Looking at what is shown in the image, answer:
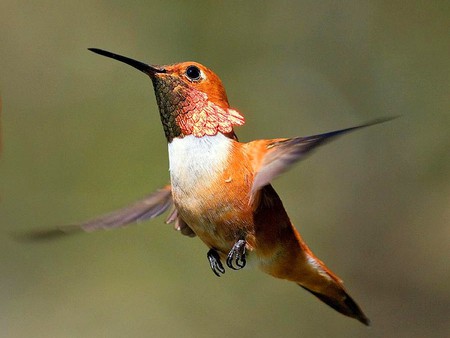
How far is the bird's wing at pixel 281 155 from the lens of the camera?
2.04m

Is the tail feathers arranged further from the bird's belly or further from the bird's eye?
the bird's eye

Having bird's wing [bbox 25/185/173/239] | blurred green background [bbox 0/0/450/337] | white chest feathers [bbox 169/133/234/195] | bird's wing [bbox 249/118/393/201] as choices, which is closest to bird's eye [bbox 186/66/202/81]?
white chest feathers [bbox 169/133/234/195]

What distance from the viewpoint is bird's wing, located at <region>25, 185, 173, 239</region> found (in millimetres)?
2554

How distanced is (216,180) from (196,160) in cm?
9

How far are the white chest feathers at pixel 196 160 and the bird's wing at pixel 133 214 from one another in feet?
1.16

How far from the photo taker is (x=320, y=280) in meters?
2.84

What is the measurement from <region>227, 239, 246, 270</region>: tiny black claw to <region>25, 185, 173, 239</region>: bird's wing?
1.28 feet

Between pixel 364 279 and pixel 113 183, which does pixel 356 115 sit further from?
pixel 113 183

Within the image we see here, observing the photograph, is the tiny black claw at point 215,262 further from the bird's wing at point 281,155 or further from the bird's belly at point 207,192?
the bird's wing at point 281,155

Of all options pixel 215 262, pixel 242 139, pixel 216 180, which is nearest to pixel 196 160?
pixel 216 180

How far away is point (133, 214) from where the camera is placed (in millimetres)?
2719

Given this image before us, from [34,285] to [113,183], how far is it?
3.06ft

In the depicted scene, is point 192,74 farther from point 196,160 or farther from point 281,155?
point 281,155

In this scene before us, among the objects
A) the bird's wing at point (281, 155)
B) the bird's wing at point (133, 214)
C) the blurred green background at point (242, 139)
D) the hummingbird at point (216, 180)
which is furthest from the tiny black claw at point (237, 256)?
the blurred green background at point (242, 139)
